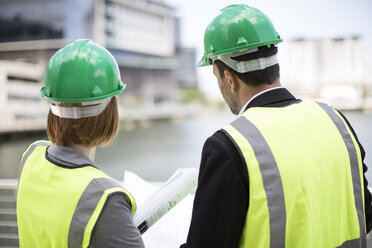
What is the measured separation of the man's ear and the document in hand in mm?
284

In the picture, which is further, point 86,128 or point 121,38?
point 121,38

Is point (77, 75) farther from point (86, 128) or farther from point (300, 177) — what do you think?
point (300, 177)

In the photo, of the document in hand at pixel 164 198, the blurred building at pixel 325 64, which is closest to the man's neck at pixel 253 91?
the document in hand at pixel 164 198

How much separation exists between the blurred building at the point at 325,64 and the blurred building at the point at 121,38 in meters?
11.7

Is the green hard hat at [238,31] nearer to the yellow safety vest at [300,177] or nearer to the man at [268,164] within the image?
the man at [268,164]

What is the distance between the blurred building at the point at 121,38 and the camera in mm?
33156

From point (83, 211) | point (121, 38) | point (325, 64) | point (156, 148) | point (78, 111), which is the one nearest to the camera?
point (83, 211)

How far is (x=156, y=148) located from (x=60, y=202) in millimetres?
33793

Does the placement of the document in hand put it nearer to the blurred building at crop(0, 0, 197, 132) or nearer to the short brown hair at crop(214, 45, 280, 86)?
the short brown hair at crop(214, 45, 280, 86)

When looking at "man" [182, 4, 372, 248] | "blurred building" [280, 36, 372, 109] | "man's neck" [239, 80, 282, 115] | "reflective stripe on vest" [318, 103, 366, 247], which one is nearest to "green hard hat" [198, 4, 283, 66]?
"man" [182, 4, 372, 248]

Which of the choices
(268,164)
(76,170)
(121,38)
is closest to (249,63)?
(268,164)

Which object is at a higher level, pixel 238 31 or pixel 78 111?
pixel 238 31

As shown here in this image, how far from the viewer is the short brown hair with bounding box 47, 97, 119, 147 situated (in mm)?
843

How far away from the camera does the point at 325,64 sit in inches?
981
